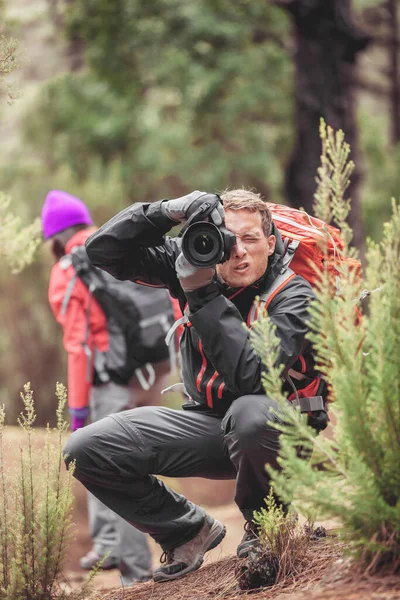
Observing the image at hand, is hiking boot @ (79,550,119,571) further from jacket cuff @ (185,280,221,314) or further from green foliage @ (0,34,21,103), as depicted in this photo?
green foliage @ (0,34,21,103)

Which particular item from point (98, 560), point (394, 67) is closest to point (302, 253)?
point (98, 560)

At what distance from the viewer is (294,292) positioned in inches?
137

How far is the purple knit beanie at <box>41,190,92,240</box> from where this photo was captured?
5699 millimetres

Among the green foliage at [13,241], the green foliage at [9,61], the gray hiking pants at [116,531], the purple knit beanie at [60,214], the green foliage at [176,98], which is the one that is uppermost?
the green foliage at [176,98]

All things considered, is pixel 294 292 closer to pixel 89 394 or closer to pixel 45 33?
pixel 89 394

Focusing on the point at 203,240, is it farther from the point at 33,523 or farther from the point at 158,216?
the point at 33,523

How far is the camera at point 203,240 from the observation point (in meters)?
3.30

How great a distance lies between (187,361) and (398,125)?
14.9 m

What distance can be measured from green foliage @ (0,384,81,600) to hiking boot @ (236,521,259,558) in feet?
2.37

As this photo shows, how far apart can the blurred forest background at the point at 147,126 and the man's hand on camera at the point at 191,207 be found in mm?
8130

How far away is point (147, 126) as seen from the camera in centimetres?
1395

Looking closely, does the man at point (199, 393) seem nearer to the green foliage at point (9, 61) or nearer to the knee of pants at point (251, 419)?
the knee of pants at point (251, 419)

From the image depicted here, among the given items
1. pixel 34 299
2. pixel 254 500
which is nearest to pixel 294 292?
pixel 254 500

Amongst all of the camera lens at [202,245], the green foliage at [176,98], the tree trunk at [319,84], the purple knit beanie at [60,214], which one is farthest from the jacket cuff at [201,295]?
the green foliage at [176,98]
